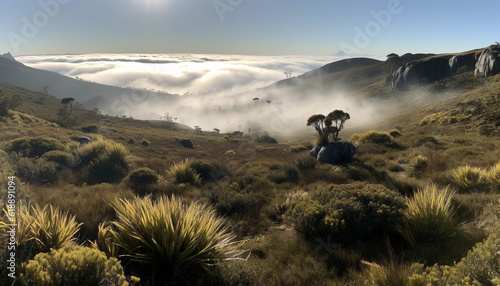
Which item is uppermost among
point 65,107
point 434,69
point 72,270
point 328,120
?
point 434,69

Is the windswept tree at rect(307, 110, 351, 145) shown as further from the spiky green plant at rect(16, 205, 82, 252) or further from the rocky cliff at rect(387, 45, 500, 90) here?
the rocky cliff at rect(387, 45, 500, 90)

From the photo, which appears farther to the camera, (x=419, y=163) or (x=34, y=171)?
(x=419, y=163)

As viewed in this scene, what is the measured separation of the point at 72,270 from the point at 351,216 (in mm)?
5023

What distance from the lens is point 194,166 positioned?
41.1 ft

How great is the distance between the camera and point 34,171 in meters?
9.58

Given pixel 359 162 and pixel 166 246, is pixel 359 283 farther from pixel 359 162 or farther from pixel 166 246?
pixel 359 162

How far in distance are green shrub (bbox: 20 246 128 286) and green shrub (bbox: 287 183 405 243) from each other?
3.93 metres

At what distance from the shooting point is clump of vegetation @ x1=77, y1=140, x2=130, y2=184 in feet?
37.9

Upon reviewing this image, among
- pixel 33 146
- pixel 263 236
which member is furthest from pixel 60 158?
pixel 263 236

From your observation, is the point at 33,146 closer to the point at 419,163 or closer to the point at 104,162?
the point at 104,162

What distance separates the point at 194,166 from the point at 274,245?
8050 millimetres

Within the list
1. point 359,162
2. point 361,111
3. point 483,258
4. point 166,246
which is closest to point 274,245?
point 166,246

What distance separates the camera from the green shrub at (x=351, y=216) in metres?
5.21

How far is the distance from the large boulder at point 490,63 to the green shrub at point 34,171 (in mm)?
80609
